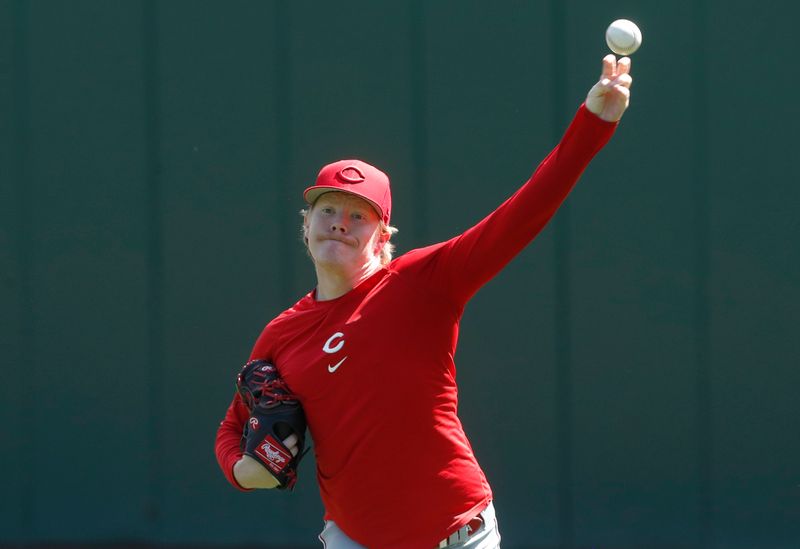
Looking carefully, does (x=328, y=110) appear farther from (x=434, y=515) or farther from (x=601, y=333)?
(x=434, y=515)

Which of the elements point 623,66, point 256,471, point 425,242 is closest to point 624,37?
point 623,66

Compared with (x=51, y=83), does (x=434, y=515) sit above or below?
below

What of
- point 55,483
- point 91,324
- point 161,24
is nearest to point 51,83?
point 161,24

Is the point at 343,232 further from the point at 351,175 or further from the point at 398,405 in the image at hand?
the point at 398,405

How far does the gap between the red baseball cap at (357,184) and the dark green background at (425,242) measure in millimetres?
1427

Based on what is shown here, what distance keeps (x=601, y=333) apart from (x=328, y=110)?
127 centimetres

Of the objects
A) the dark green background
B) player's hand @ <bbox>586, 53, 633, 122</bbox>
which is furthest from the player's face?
the dark green background

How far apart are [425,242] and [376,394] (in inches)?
66.2

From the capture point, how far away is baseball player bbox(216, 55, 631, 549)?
8.39 feet

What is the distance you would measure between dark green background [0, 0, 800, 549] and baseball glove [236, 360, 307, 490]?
1525 mm

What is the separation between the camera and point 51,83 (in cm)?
434

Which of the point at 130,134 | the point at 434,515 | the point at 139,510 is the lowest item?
the point at 139,510

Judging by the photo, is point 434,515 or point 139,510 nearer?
point 434,515

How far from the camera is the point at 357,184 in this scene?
2.70 metres
